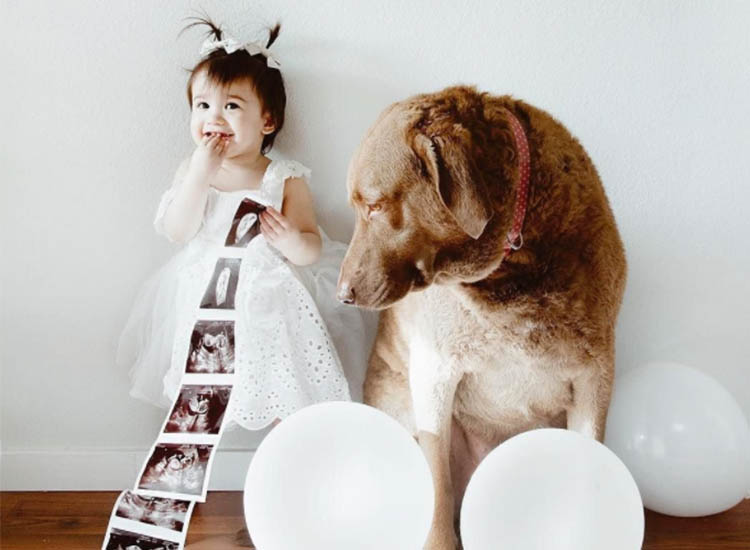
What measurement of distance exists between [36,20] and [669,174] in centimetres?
144

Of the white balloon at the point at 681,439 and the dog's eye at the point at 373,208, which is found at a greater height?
the dog's eye at the point at 373,208

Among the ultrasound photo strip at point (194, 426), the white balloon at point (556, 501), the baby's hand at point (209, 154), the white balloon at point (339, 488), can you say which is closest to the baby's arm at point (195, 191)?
the baby's hand at point (209, 154)

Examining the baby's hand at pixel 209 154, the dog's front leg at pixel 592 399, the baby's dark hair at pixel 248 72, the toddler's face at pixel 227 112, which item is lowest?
the dog's front leg at pixel 592 399

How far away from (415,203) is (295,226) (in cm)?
46

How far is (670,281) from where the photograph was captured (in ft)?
5.87

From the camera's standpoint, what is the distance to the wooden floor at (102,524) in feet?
5.20

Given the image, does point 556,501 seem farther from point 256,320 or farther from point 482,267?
point 256,320

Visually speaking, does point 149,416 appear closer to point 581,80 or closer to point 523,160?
point 523,160

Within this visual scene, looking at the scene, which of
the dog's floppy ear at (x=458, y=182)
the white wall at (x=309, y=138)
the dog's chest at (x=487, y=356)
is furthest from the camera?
the white wall at (x=309, y=138)

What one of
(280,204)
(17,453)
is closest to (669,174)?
(280,204)

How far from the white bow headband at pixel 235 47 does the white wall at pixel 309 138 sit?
0.09m

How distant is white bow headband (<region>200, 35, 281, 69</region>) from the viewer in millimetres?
1531

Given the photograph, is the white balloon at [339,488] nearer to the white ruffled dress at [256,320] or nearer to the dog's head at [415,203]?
the dog's head at [415,203]

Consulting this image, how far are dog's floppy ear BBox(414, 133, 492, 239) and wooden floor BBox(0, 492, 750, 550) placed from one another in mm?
878
